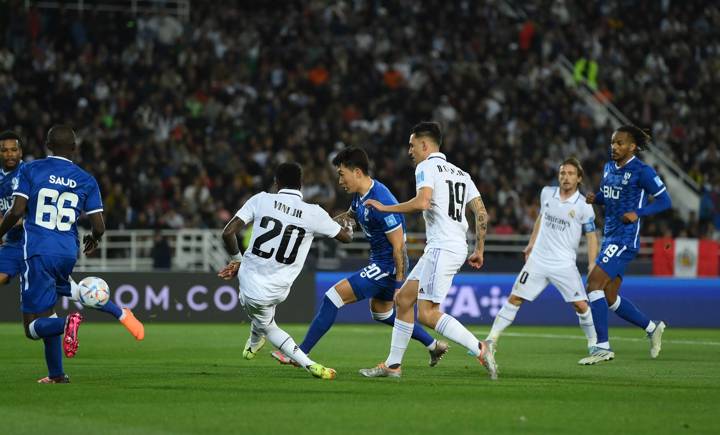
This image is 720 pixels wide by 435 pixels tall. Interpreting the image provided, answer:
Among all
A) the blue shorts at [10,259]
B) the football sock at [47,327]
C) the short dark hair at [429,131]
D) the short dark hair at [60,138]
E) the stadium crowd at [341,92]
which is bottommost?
the football sock at [47,327]

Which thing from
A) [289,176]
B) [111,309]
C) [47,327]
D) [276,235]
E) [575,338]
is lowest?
[575,338]

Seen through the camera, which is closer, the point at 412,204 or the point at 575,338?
the point at 412,204

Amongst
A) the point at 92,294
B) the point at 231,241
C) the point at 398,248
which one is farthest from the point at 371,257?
the point at 92,294

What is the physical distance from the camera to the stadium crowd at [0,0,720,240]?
2695 cm

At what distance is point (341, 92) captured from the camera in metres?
30.6

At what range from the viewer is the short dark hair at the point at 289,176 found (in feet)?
35.7

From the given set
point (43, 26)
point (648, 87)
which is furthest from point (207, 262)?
point (648, 87)

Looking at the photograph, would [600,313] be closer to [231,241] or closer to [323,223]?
[323,223]

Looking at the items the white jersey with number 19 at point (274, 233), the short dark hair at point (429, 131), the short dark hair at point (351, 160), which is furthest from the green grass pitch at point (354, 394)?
the short dark hair at point (429, 131)

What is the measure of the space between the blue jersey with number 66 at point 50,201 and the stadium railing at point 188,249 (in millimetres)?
13819

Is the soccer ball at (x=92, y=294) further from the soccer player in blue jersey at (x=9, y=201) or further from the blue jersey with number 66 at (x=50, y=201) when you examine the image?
the soccer player in blue jersey at (x=9, y=201)

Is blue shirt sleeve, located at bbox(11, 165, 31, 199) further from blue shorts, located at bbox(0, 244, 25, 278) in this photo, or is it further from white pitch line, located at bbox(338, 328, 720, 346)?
white pitch line, located at bbox(338, 328, 720, 346)

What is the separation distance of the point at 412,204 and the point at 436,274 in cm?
77

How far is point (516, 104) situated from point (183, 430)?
25.0m
